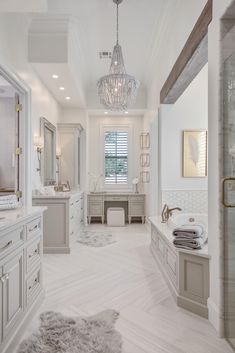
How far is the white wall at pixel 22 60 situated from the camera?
289 centimetres

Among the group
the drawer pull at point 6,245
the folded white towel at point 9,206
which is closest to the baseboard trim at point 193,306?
the drawer pull at point 6,245

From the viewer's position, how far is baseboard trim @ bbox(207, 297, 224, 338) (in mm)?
1997

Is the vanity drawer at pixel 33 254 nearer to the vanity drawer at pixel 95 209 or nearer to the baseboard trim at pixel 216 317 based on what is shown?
the baseboard trim at pixel 216 317

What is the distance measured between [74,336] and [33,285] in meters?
0.63

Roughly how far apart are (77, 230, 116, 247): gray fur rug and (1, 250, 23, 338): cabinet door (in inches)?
110

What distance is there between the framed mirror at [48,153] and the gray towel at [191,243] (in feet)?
9.68

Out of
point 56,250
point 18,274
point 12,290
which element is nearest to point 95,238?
point 56,250

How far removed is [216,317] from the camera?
2053mm

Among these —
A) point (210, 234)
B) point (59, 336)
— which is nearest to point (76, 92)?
point (210, 234)

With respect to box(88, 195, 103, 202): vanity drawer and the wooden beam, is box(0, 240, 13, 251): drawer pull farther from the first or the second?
box(88, 195, 103, 202): vanity drawer

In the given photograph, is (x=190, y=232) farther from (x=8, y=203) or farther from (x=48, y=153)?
(x=48, y=153)

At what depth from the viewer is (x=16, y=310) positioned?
75.5 inches

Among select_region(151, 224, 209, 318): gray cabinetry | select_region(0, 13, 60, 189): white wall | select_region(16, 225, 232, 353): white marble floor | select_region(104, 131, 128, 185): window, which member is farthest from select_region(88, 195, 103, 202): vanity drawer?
select_region(151, 224, 209, 318): gray cabinetry

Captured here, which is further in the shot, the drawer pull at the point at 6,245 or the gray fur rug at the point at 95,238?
the gray fur rug at the point at 95,238
